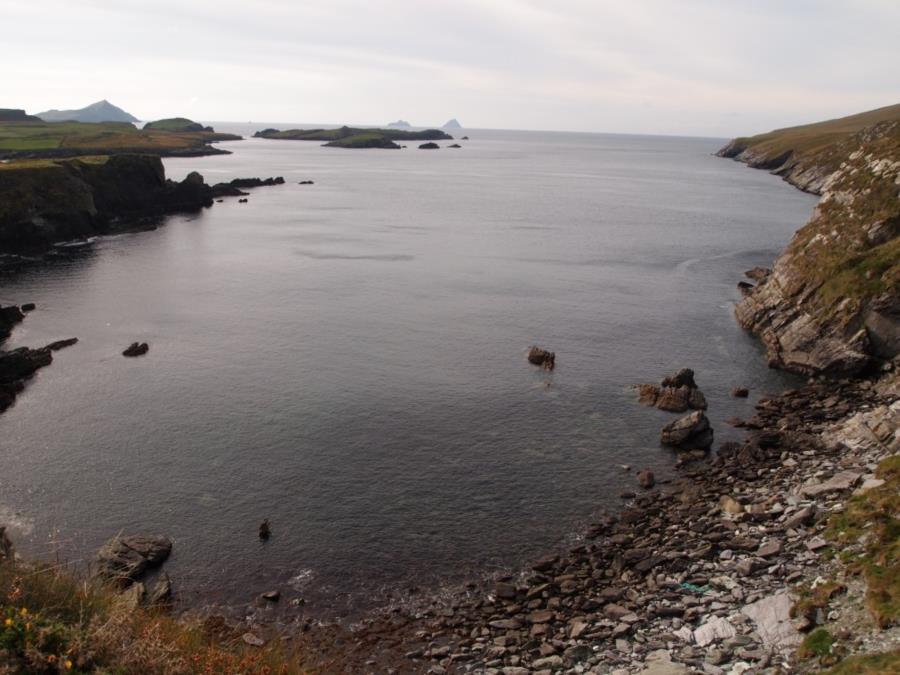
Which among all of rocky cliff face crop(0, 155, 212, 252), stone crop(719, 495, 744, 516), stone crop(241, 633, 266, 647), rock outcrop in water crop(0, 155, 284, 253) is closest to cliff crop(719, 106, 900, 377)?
stone crop(719, 495, 744, 516)

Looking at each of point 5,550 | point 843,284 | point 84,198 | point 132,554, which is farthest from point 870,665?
point 84,198

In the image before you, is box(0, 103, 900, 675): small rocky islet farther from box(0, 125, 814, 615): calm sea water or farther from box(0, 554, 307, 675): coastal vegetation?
box(0, 554, 307, 675): coastal vegetation

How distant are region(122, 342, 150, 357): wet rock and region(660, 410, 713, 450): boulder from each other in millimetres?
48310

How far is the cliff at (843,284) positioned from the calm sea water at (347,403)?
367 centimetres

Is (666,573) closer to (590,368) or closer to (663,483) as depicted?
(663,483)

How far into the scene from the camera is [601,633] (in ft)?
90.3

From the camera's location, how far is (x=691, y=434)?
150 feet

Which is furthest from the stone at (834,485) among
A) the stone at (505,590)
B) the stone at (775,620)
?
the stone at (505,590)

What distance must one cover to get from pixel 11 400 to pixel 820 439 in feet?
200

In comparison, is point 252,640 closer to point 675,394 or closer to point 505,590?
point 505,590

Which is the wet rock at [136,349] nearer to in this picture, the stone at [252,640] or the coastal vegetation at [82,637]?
the stone at [252,640]

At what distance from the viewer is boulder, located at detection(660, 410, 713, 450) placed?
149 ft

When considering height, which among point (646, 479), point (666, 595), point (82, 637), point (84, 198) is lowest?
point (666, 595)

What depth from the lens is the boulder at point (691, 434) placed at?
45562 mm
